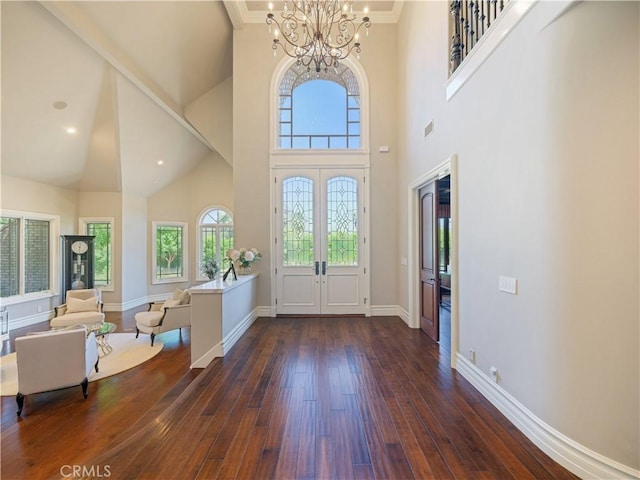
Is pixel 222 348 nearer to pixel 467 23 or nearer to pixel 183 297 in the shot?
pixel 183 297

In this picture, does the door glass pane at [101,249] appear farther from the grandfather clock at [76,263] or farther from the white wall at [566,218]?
the white wall at [566,218]

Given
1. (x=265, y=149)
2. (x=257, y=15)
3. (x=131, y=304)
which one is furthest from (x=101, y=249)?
(x=257, y=15)

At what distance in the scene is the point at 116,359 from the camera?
4.71 m

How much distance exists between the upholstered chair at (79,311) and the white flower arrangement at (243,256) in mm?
3133

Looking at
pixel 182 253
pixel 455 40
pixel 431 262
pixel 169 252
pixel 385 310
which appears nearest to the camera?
pixel 455 40

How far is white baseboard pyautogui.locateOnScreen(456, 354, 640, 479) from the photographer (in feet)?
5.63

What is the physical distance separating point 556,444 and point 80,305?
7511mm

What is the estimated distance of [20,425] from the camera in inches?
119

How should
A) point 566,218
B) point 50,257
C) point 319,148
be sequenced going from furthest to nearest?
point 50,257, point 319,148, point 566,218

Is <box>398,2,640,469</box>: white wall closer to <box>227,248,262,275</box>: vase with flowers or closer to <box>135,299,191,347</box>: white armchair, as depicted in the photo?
<box>227,248,262,275</box>: vase with flowers

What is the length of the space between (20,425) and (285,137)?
5547 millimetres

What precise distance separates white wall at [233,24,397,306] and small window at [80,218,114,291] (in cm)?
453

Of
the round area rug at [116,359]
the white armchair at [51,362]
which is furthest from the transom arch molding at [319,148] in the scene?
the white armchair at [51,362]

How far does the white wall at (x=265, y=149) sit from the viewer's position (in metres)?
5.91
